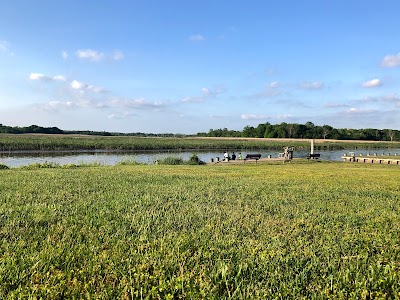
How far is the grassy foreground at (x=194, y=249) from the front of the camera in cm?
302

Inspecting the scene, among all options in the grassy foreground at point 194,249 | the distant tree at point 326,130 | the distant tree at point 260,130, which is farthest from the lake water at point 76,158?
the distant tree at point 260,130

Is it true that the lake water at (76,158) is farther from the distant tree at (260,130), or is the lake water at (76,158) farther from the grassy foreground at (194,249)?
the distant tree at (260,130)

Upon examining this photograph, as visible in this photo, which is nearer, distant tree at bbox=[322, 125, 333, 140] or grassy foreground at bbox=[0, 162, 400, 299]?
grassy foreground at bbox=[0, 162, 400, 299]

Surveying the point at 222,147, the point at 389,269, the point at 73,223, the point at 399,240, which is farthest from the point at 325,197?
the point at 222,147

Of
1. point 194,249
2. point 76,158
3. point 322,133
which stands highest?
point 322,133

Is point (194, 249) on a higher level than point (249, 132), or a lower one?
lower

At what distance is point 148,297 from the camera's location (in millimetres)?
2828

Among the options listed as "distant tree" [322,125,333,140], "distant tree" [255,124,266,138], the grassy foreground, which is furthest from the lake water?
"distant tree" [255,124,266,138]

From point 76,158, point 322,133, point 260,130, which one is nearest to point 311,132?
point 322,133

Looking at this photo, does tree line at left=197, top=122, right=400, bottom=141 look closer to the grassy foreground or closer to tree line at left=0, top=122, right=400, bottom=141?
tree line at left=0, top=122, right=400, bottom=141

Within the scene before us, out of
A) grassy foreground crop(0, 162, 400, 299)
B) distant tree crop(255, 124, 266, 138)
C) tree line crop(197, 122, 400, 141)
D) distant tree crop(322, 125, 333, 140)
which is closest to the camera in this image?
grassy foreground crop(0, 162, 400, 299)

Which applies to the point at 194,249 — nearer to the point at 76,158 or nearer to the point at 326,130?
the point at 76,158

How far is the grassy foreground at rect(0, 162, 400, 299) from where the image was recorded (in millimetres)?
3016

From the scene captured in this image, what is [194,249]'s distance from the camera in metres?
3.93
